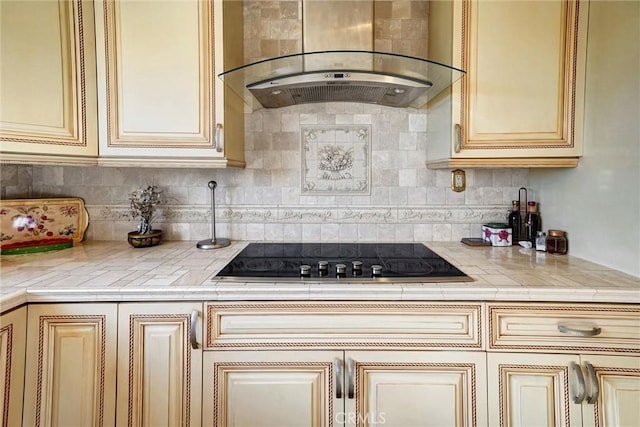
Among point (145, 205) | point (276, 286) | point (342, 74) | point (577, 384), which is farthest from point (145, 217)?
point (577, 384)

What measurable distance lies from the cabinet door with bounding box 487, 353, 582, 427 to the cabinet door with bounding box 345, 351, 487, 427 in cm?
4

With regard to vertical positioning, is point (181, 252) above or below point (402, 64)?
below

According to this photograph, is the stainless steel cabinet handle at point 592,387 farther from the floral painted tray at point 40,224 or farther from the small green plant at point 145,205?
the floral painted tray at point 40,224

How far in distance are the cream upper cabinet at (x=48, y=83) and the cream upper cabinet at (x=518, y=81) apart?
1.53m

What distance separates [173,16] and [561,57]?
1.60 m

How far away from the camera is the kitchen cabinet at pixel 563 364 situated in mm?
1021

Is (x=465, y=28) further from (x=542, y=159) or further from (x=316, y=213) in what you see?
(x=316, y=213)

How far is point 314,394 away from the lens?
105 cm

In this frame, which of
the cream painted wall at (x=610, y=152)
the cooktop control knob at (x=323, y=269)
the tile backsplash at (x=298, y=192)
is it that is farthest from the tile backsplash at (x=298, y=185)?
the cooktop control knob at (x=323, y=269)

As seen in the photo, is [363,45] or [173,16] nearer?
[173,16]

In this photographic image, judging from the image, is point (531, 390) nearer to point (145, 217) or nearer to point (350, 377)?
point (350, 377)

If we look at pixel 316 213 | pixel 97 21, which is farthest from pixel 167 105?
pixel 316 213

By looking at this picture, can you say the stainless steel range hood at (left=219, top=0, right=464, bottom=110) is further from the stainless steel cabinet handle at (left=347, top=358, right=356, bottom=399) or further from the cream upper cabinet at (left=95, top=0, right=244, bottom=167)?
the stainless steel cabinet handle at (left=347, top=358, right=356, bottom=399)

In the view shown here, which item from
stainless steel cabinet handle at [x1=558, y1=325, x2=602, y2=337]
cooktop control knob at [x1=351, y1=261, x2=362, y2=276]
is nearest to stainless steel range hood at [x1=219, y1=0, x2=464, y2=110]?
cooktop control knob at [x1=351, y1=261, x2=362, y2=276]
